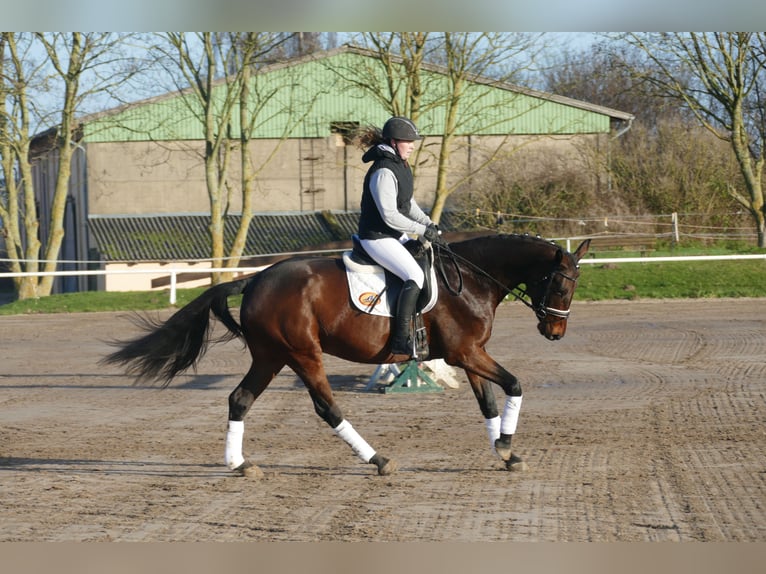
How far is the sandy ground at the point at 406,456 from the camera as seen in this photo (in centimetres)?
641

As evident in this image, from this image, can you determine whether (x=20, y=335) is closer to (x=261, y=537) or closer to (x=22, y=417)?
(x=22, y=417)

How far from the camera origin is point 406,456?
8844mm

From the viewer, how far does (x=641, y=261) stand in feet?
84.0

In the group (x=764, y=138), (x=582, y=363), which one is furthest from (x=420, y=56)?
(x=582, y=363)

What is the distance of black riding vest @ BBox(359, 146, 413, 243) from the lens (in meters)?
8.01

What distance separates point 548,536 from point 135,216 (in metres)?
34.1

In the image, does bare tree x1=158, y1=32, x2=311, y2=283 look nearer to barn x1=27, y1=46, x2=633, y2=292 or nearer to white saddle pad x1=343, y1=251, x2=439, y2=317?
barn x1=27, y1=46, x2=633, y2=292

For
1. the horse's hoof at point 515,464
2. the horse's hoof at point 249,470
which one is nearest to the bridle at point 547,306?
the horse's hoof at point 515,464

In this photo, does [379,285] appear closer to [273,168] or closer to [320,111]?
[320,111]

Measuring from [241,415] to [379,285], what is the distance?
4.78 feet

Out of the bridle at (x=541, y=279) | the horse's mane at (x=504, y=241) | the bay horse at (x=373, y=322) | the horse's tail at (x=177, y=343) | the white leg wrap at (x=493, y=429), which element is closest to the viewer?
the bay horse at (x=373, y=322)

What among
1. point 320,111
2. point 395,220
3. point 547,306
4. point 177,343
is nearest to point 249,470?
point 177,343

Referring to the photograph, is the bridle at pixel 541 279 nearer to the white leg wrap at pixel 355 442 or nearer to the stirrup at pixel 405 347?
the stirrup at pixel 405 347

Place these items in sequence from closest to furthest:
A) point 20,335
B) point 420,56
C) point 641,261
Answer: point 20,335
point 641,261
point 420,56
